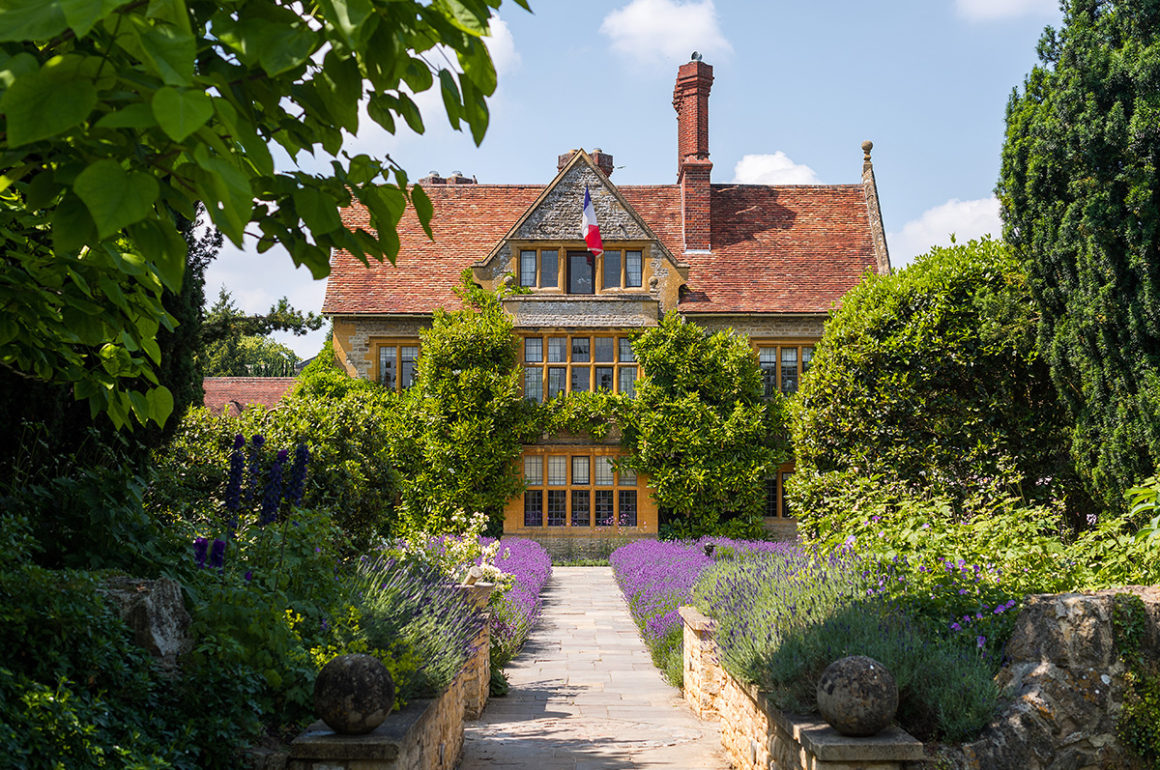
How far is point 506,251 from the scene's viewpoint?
22.6 meters

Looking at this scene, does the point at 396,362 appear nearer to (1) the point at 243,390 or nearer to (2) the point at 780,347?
(2) the point at 780,347

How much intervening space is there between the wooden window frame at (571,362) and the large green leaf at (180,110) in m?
20.9

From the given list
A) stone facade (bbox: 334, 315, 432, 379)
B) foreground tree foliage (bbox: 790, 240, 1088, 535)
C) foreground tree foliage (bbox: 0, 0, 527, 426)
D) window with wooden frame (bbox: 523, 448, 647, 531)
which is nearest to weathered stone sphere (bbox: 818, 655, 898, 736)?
foreground tree foliage (bbox: 0, 0, 527, 426)

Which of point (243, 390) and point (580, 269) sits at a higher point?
point (580, 269)

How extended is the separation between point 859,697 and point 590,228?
18.2 m

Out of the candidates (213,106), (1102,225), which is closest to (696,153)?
(1102,225)

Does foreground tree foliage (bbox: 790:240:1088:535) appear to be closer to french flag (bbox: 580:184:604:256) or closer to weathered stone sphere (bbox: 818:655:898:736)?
french flag (bbox: 580:184:604:256)

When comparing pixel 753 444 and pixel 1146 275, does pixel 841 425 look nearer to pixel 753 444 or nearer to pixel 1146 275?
pixel 753 444

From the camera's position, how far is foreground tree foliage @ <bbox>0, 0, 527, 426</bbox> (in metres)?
1.66

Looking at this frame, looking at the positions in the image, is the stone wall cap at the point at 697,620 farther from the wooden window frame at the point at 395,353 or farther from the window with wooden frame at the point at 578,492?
the wooden window frame at the point at 395,353

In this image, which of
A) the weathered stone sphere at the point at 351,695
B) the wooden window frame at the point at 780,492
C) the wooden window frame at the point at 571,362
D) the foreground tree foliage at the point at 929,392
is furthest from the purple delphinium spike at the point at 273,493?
the wooden window frame at the point at 780,492

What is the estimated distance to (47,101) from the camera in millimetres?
1724

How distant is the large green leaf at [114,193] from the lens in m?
1.68

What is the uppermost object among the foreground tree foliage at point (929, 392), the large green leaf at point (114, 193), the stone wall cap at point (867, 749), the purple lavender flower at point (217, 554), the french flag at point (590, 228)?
the french flag at point (590, 228)
